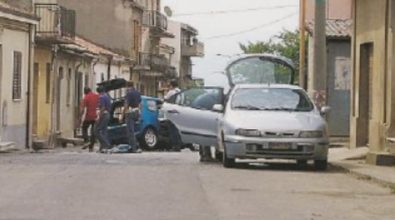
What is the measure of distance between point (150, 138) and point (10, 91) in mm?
4483

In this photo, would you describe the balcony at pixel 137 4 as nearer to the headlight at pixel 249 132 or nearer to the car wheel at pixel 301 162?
the car wheel at pixel 301 162

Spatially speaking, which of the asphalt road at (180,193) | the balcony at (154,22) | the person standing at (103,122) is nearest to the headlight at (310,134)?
the asphalt road at (180,193)

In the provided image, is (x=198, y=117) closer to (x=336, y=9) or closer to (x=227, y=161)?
(x=227, y=161)

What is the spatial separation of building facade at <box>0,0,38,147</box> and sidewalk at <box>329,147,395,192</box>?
400 inches

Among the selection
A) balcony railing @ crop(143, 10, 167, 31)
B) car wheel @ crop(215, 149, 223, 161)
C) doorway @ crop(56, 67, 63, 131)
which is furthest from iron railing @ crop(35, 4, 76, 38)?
balcony railing @ crop(143, 10, 167, 31)

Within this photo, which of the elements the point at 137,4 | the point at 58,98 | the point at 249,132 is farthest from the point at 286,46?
the point at 249,132

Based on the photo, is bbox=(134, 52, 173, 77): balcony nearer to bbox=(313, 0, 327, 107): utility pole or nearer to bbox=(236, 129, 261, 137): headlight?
bbox=(313, 0, 327, 107): utility pole

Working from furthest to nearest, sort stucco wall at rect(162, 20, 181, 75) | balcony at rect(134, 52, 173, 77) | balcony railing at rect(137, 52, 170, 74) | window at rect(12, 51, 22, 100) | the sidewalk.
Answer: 1. stucco wall at rect(162, 20, 181, 75)
2. balcony railing at rect(137, 52, 170, 74)
3. balcony at rect(134, 52, 173, 77)
4. window at rect(12, 51, 22, 100)
5. the sidewalk

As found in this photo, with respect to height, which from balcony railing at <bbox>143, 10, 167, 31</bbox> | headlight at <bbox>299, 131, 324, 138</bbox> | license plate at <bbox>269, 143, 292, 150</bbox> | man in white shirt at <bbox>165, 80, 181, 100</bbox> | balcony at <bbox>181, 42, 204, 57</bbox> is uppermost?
balcony railing at <bbox>143, 10, 167, 31</bbox>

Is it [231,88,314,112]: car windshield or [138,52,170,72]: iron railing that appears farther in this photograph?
[138,52,170,72]: iron railing

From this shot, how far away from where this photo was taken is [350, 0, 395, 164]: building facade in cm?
2128

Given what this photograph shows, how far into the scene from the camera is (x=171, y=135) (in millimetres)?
31672

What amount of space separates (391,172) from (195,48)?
312 ft

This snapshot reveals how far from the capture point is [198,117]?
21.9m
